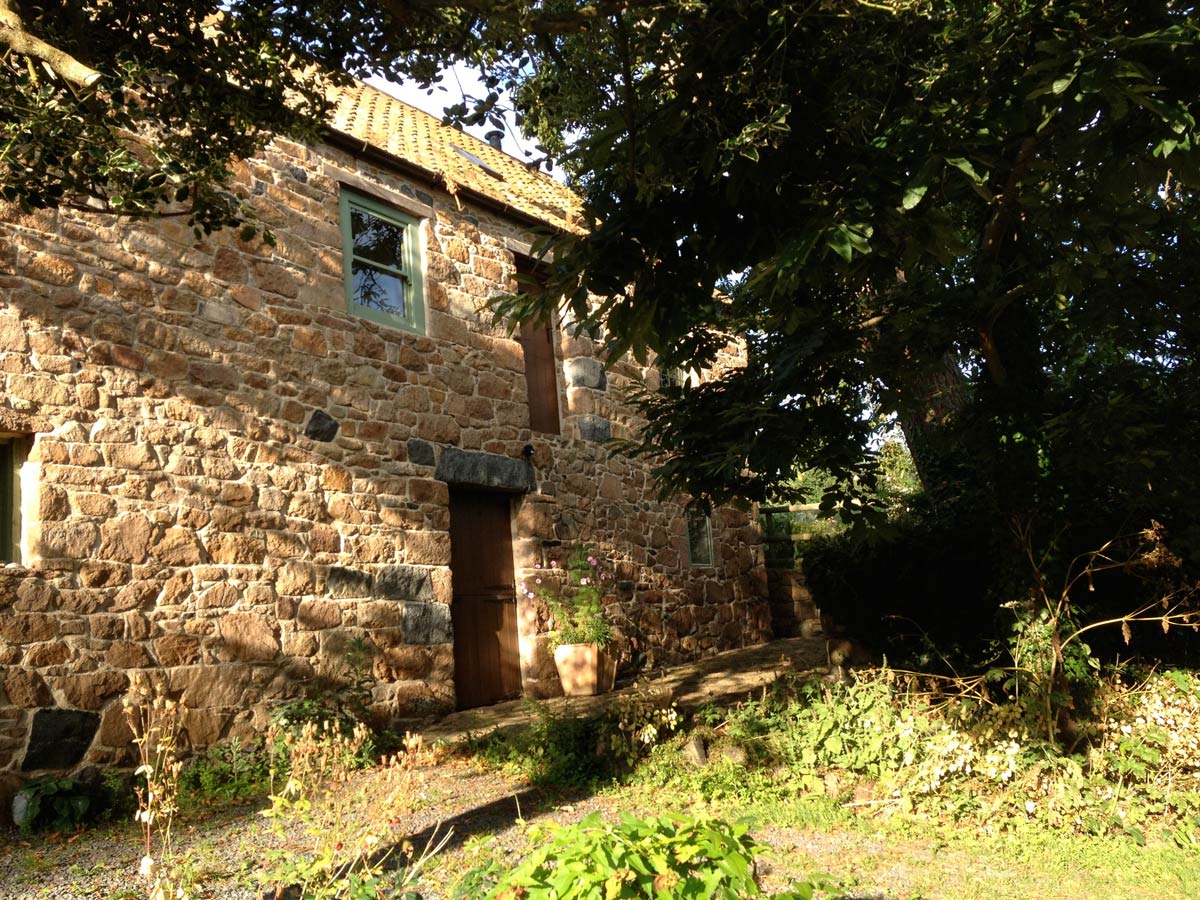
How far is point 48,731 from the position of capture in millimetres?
4961

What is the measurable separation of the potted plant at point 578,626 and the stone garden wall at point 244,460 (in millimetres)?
211

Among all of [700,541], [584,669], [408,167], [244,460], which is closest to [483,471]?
[584,669]

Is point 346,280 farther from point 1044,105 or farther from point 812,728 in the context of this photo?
point 1044,105

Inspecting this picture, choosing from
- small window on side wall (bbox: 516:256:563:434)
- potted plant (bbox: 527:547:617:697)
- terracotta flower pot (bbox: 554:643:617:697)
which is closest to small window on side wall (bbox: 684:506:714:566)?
potted plant (bbox: 527:547:617:697)

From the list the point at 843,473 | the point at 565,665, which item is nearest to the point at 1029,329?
the point at 843,473

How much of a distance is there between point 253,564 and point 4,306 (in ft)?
6.79

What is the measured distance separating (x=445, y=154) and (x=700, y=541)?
16.5 ft

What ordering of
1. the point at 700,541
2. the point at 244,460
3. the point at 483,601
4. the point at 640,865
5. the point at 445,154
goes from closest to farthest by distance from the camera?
the point at 640,865
the point at 244,460
the point at 483,601
the point at 445,154
the point at 700,541

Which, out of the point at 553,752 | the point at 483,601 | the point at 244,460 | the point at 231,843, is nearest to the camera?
the point at 231,843

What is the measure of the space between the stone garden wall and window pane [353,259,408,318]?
23cm

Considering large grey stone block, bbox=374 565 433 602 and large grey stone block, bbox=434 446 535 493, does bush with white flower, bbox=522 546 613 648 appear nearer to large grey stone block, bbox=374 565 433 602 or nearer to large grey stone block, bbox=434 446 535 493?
large grey stone block, bbox=434 446 535 493

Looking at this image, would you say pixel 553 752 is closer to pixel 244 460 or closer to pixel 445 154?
pixel 244 460

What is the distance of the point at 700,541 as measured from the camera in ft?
35.3

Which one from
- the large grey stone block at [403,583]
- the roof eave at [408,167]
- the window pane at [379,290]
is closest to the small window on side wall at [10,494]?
the large grey stone block at [403,583]
